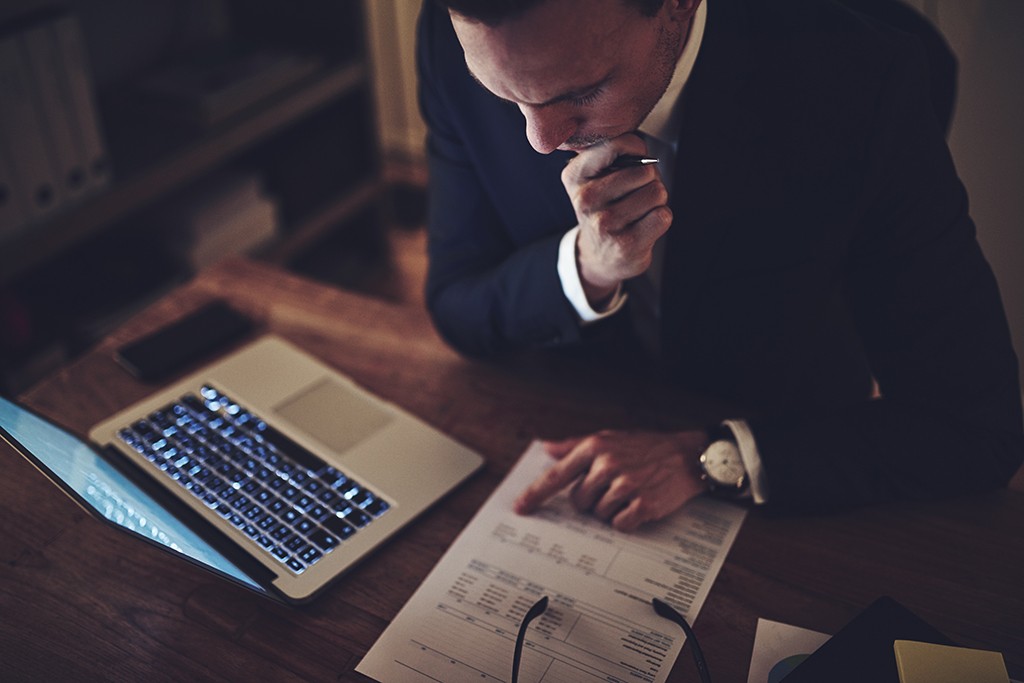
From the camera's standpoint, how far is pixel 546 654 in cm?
78

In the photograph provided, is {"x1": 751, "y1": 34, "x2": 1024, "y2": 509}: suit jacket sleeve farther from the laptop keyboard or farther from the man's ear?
the laptop keyboard

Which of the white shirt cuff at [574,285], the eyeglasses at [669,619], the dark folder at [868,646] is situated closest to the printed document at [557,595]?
the eyeglasses at [669,619]

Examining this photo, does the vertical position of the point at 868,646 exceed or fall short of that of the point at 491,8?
it falls short

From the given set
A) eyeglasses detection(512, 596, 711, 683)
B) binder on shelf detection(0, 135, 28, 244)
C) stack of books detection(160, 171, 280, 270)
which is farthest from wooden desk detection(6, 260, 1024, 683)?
stack of books detection(160, 171, 280, 270)

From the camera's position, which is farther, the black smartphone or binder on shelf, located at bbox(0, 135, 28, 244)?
Answer: binder on shelf, located at bbox(0, 135, 28, 244)

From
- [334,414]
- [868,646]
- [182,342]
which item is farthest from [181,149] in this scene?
[868,646]

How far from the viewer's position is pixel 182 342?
117 centimetres

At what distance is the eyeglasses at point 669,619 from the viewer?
0.75m

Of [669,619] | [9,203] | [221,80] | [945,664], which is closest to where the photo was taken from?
[945,664]

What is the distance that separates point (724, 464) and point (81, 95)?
5.03ft

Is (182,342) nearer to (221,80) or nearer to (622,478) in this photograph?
(622,478)

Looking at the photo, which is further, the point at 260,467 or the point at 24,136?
the point at 24,136

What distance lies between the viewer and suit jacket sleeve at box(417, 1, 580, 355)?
3.62 feet

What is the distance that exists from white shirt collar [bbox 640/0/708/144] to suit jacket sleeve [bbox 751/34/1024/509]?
0.22 meters
